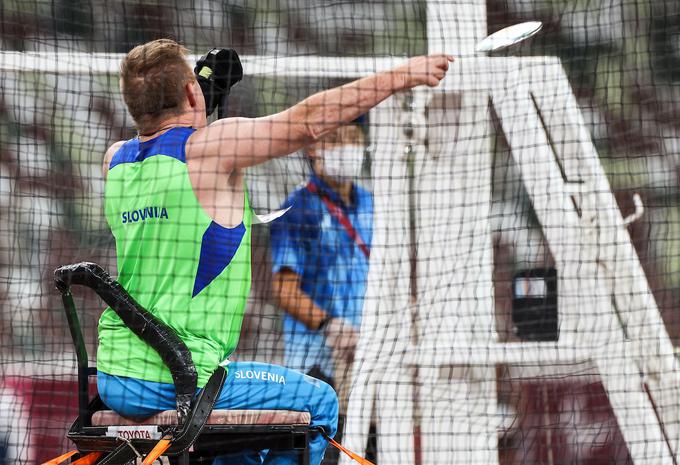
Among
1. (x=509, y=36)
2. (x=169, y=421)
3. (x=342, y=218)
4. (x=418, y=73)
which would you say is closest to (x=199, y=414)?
(x=169, y=421)

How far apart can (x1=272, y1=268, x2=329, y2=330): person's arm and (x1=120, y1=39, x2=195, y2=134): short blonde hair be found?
63.5 inches

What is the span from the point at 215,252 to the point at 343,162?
1717 millimetres

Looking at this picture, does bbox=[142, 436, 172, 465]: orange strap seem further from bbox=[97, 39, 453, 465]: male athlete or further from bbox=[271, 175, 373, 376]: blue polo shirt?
bbox=[271, 175, 373, 376]: blue polo shirt

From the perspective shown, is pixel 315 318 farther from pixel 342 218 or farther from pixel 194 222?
pixel 194 222

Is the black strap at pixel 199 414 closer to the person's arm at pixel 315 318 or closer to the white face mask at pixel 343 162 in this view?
the person's arm at pixel 315 318

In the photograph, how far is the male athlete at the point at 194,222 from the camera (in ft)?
9.39

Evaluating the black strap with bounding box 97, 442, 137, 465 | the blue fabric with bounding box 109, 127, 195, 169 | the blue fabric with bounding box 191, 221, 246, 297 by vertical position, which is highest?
the blue fabric with bounding box 109, 127, 195, 169

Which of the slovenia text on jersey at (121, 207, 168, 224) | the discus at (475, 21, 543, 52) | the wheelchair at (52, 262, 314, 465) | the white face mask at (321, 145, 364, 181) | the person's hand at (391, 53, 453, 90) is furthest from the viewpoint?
the white face mask at (321, 145, 364, 181)

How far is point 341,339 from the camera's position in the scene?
4.49 m

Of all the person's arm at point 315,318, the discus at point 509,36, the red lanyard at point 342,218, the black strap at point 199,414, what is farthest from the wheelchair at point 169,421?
the discus at point 509,36

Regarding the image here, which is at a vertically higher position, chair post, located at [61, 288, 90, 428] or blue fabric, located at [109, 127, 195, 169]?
blue fabric, located at [109, 127, 195, 169]

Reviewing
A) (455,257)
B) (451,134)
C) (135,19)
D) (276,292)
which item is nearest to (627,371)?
(455,257)

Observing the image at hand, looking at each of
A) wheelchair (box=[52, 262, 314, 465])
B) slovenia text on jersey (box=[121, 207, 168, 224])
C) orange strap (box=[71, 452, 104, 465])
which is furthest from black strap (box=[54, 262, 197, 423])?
orange strap (box=[71, 452, 104, 465])

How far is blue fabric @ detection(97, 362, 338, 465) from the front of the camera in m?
2.86
